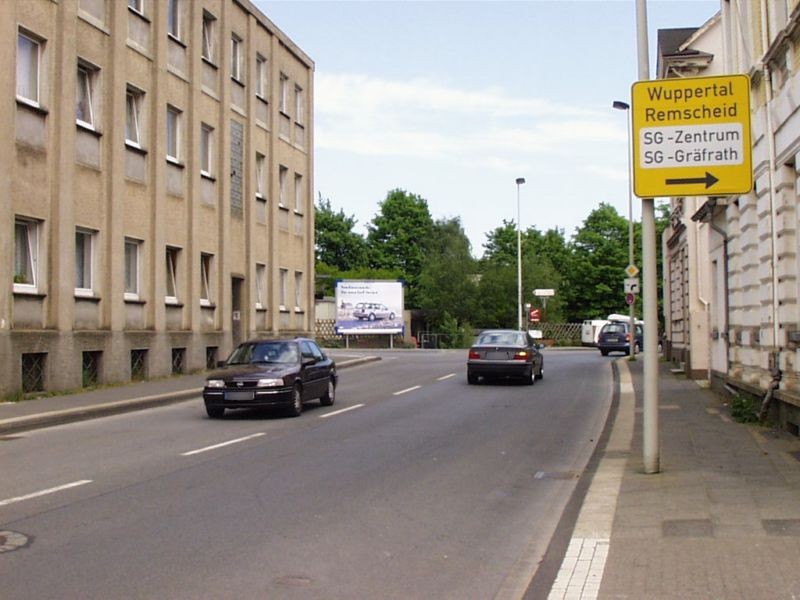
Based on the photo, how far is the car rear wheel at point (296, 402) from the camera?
16734 mm

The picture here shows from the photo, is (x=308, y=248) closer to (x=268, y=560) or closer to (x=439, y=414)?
(x=439, y=414)

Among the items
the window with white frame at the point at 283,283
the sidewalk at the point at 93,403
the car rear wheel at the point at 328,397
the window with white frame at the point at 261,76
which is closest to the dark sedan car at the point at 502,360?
the car rear wheel at the point at 328,397

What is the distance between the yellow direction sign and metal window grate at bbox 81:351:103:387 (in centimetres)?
1606

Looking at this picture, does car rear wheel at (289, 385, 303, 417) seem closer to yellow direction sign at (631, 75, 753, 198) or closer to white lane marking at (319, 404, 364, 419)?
white lane marking at (319, 404, 364, 419)

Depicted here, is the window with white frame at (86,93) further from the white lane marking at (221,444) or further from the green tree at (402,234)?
the green tree at (402,234)

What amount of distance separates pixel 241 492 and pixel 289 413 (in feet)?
25.4

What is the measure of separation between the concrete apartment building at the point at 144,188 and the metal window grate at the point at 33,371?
4 centimetres

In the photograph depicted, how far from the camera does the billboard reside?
59781 mm

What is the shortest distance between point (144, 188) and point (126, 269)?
229 centimetres

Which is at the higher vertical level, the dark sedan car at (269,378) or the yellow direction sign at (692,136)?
the yellow direction sign at (692,136)

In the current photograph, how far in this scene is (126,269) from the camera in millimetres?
24547

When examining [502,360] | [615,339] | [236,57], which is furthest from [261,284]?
[615,339]

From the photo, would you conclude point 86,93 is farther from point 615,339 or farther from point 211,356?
point 615,339

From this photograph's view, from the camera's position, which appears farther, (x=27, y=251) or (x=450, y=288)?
(x=450, y=288)
